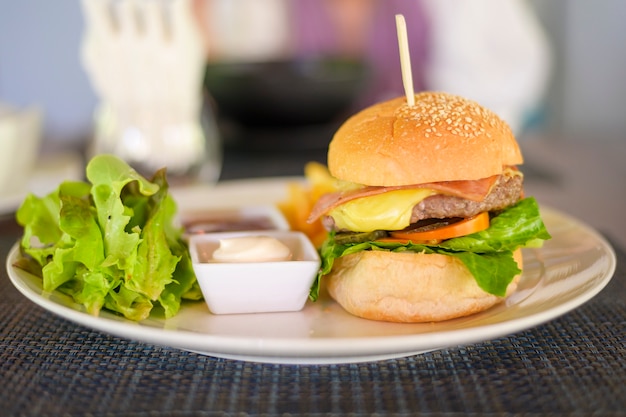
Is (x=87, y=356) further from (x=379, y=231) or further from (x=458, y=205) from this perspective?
(x=458, y=205)

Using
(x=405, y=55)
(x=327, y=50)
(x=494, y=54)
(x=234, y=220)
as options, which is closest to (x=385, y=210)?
(x=405, y=55)

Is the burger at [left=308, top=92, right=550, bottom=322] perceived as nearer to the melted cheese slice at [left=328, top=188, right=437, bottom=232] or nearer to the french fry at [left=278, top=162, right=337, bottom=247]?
the melted cheese slice at [left=328, top=188, right=437, bottom=232]

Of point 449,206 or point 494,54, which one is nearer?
point 449,206

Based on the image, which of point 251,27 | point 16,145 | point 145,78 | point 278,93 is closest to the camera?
point 16,145

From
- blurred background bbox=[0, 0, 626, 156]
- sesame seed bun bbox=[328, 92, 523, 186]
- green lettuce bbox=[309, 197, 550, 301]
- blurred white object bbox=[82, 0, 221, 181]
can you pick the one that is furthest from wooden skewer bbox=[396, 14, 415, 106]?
blurred background bbox=[0, 0, 626, 156]

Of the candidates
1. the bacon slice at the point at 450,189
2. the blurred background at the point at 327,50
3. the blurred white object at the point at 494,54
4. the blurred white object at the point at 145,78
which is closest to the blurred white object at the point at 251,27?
the blurred background at the point at 327,50

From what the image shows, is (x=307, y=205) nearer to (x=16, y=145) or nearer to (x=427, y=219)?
(x=427, y=219)
